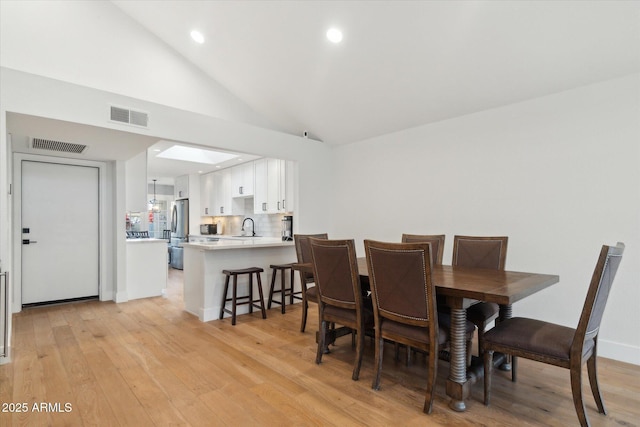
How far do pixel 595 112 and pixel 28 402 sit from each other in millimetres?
4851

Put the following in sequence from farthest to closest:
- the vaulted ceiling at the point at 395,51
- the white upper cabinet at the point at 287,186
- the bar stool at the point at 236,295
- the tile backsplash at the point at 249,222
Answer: the tile backsplash at the point at 249,222, the white upper cabinet at the point at 287,186, the bar stool at the point at 236,295, the vaulted ceiling at the point at 395,51

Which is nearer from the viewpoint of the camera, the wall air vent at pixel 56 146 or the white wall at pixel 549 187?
the white wall at pixel 549 187

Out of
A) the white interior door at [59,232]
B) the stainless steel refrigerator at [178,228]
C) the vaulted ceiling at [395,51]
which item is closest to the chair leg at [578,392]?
the vaulted ceiling at [395,51]

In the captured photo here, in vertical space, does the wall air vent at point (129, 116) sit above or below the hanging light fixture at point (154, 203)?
above

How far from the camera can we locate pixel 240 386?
7.76 feet

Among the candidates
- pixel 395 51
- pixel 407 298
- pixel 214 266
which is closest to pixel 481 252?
pixel 407 298

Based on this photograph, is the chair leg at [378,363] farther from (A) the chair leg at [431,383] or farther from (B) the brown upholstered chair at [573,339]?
(B) the brown upholstered chair at [573,339]

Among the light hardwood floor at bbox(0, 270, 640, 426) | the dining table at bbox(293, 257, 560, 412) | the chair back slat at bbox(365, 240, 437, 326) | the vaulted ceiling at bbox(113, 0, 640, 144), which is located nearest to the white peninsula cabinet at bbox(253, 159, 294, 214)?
the vaulted ceiling at bbox(113, 0, 640, 144)

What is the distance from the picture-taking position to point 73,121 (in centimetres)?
304

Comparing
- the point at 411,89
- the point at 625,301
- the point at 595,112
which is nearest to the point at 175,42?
the point at 411,89

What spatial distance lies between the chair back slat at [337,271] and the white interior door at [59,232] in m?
4.07

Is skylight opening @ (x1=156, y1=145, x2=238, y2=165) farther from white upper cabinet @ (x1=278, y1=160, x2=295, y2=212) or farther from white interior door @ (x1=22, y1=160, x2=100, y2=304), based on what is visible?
white interior door @ (x1=22, y1=160, x2=100, y2=304)

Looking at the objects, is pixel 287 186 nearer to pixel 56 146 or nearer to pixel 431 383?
pixel 56 146

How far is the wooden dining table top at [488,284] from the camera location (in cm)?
186
